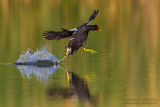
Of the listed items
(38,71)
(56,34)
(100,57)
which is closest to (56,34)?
(56,34)

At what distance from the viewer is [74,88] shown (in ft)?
41.1

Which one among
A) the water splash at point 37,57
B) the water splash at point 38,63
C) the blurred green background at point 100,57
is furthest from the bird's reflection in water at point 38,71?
the water splash at point 37,57

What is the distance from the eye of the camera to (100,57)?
58.9 ft

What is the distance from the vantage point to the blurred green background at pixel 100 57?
1162cm

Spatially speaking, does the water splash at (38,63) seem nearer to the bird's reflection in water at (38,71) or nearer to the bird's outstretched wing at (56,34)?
the bird's reflection in water at (38,71)

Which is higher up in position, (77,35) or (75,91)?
(77,35)

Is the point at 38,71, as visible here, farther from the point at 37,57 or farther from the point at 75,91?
the point at 75,91

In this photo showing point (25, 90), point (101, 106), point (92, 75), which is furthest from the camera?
point (92, 75)

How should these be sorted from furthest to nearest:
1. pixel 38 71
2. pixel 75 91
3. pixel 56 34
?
pixel 56 34 → pixel 38 71 → pixel 75 91

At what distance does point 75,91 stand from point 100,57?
588cm

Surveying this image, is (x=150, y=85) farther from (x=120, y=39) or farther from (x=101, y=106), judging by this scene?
(x=120, y=39)

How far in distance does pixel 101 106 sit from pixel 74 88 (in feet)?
6.66

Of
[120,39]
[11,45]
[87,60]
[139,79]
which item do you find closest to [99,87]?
[139,79]

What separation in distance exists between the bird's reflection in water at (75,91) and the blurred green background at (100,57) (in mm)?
141
